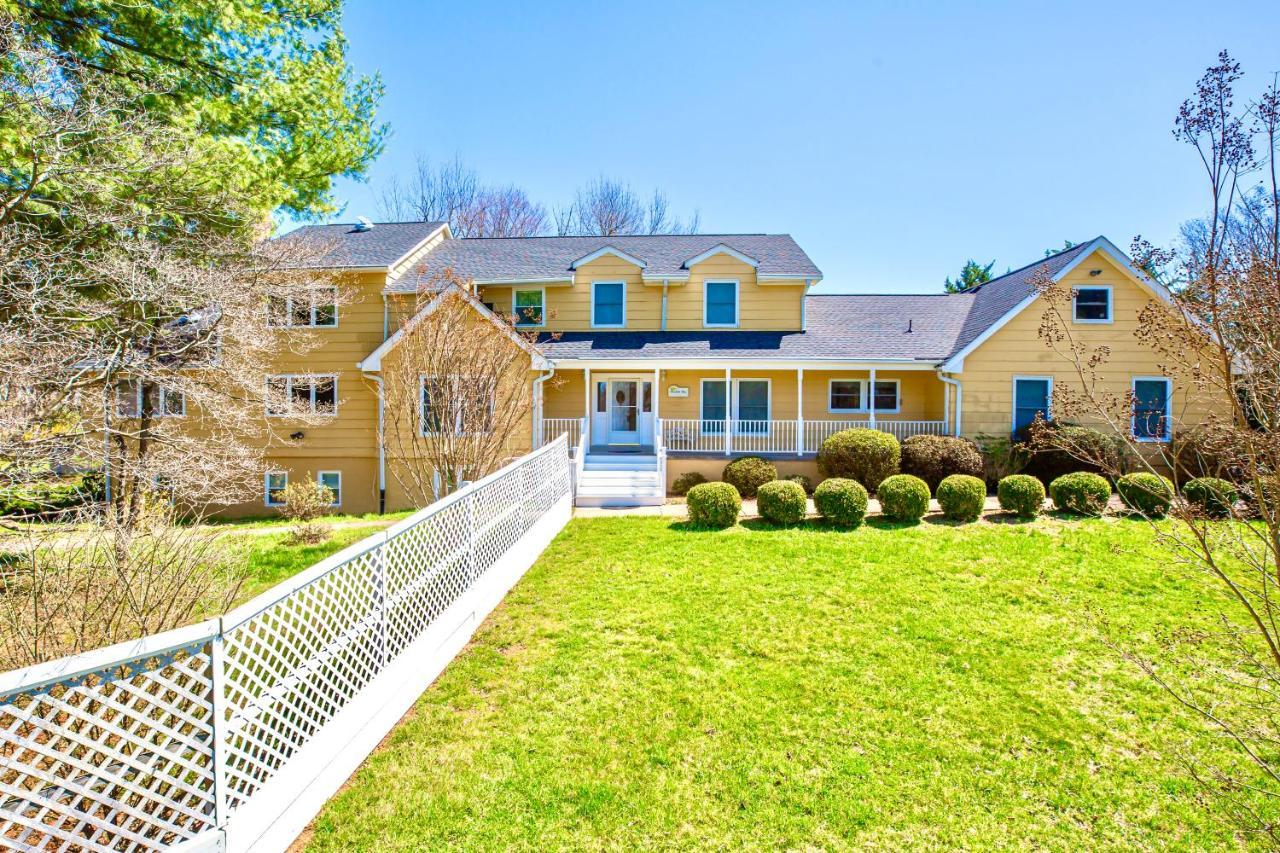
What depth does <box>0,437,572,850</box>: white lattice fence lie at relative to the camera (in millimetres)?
2643

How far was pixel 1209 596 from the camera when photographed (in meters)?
7.36

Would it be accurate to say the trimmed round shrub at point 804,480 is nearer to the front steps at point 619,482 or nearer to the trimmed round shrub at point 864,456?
the trimmed round shrub at point 864,456

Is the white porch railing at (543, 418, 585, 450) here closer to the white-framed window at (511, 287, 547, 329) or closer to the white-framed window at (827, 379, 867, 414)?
the white-framed window at (511, 287, 547, 329)

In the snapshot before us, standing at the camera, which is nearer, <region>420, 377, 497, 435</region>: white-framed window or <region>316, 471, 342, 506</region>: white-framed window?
<region>420, 377, 497, 435</region>: white-framed window

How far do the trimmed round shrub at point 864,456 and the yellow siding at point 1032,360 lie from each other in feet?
11.0

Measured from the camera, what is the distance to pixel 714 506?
35.4ft

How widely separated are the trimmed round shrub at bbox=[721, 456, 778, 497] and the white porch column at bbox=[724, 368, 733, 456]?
121 centimetres

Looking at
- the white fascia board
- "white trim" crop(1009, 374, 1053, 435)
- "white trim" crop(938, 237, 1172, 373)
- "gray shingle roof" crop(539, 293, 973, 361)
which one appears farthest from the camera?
"gray shingle roof" crop(539, 293, 973, 361)

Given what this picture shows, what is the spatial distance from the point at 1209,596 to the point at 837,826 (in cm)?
710

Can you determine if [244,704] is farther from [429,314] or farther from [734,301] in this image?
[734,301]

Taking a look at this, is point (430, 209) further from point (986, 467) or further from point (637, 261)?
point (986, 467)

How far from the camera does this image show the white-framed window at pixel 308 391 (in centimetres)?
1548

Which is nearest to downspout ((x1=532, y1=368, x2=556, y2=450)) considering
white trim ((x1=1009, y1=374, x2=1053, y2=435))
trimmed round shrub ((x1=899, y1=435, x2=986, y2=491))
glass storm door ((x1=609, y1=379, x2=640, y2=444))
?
glass storm door ((x1=609, y1=379, x2=640, y2=444))

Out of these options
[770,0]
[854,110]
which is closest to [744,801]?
[770,0]
